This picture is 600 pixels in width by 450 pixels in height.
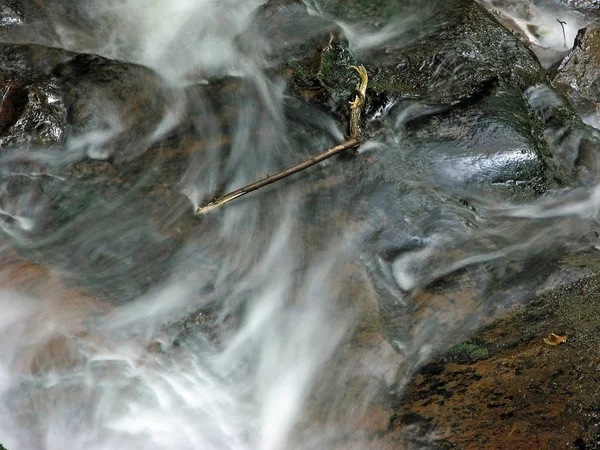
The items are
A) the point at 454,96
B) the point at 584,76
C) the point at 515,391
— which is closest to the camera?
the point at 515,391

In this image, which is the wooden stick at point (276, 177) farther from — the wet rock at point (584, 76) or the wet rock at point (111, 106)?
the wet rock at point (584, 76)

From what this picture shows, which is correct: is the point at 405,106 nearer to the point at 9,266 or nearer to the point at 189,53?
the point at 189,53

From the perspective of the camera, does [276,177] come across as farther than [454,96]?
No

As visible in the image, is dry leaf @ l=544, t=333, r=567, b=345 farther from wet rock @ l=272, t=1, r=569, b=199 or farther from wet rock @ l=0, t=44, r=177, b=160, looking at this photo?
wet rock @ l=0, t=44, r=177, b=160

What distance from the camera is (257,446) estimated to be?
3.30 meters

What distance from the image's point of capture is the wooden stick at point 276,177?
12.4 feet

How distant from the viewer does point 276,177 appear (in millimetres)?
3838

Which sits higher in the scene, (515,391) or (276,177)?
(276,177)

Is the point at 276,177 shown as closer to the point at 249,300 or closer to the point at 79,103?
the point at 249,300

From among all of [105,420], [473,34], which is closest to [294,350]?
[105,420]

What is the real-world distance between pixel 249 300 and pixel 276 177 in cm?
86

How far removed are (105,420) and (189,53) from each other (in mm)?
3001

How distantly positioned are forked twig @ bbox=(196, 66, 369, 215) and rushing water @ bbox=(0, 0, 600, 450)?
81 mm

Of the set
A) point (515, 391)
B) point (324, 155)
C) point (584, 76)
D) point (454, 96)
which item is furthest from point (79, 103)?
point (584, 76)
